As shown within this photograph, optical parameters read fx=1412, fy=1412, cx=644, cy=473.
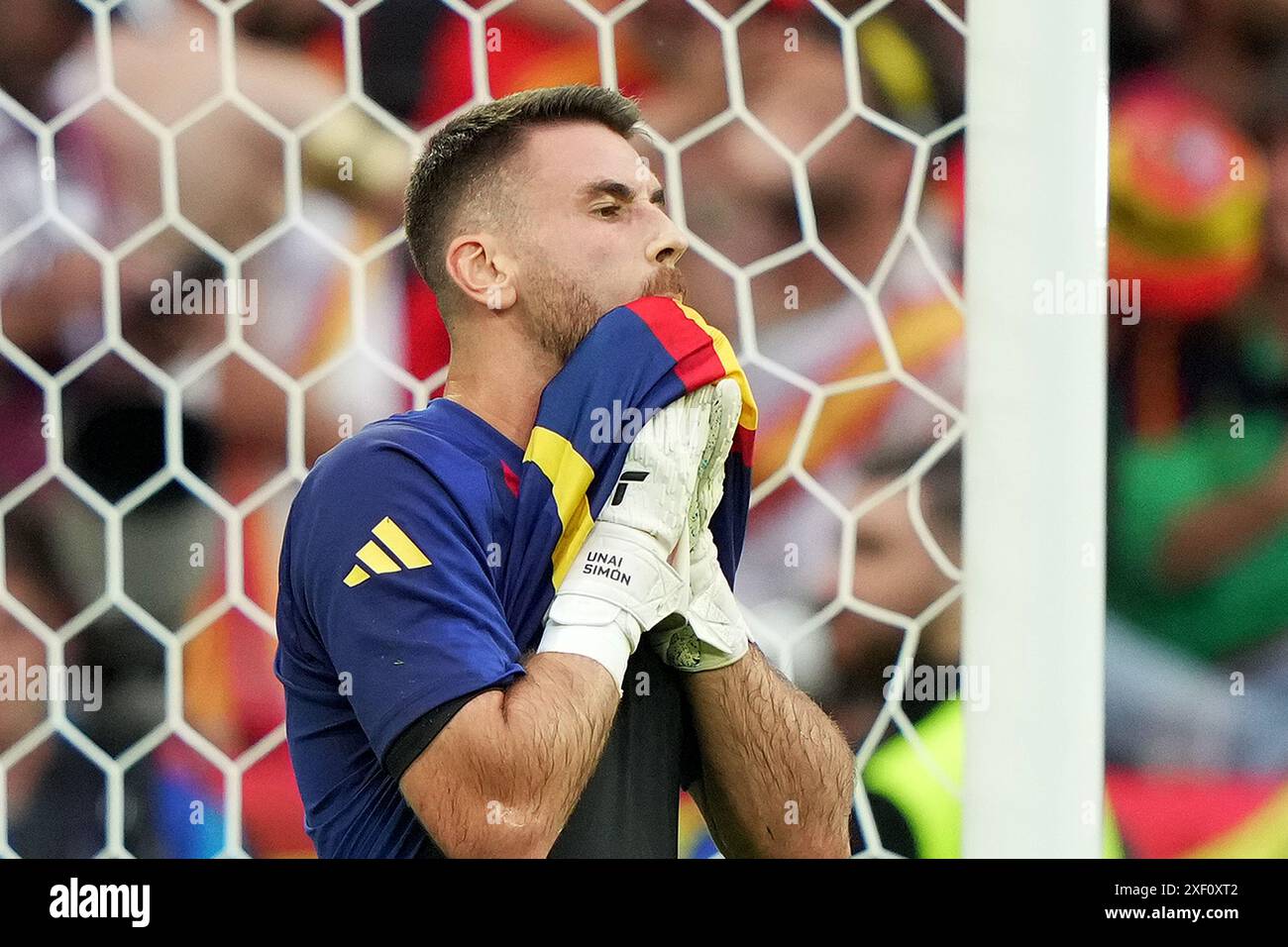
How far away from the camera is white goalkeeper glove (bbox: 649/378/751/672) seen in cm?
96

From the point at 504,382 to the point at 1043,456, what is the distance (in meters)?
0.44

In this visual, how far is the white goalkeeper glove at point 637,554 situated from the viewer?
0.89 metres

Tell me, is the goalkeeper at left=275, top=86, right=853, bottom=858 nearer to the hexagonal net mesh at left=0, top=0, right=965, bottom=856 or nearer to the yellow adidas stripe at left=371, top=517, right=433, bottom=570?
the yellow adidas stripe at left=371, top=517, right=433, bottom=570

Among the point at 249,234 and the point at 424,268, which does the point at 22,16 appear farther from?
the point at 424,268

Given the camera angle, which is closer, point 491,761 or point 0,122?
point 491,761

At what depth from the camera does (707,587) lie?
3.21ft

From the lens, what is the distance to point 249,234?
1.26m
